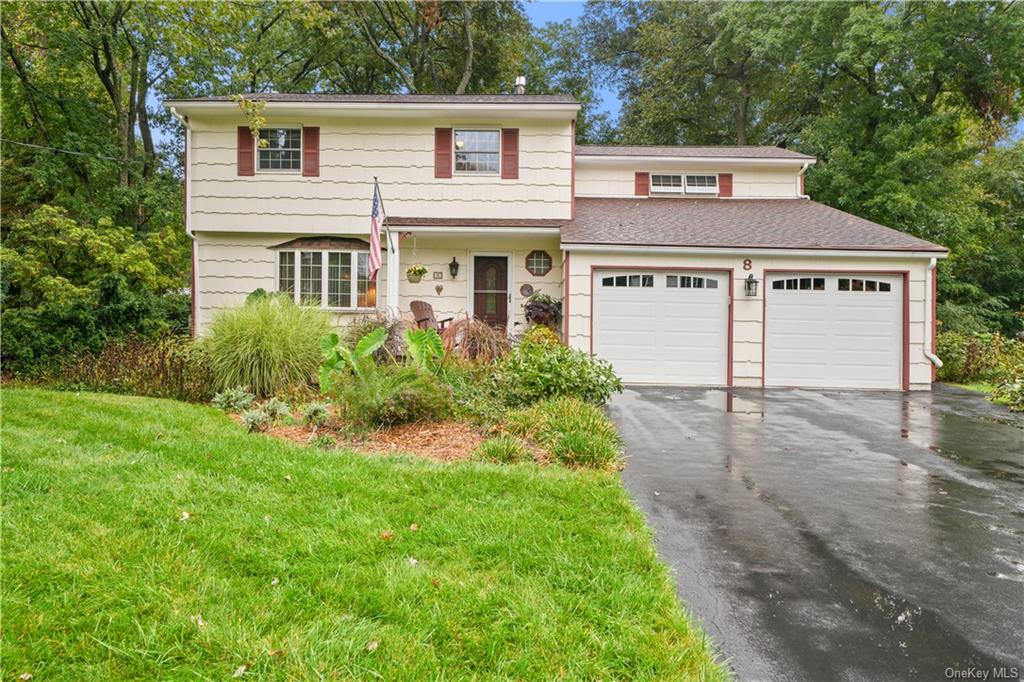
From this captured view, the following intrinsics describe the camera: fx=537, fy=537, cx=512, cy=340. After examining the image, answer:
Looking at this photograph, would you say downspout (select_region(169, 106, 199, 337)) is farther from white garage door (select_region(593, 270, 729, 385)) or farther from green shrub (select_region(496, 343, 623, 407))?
white garage door (select_region(593, 270, 729, 385))

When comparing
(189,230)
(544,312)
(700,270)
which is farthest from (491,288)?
(189,230)

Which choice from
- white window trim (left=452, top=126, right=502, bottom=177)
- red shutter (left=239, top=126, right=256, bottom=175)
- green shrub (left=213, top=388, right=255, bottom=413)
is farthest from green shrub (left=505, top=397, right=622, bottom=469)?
red shutter (left=239, top=126, right=256, bottom=175)

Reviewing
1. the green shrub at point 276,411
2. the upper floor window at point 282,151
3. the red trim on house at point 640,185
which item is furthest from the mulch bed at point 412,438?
the red trim on house at point 640,185

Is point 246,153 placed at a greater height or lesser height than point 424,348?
greater

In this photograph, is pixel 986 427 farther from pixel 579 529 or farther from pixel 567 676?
Answer: pixel 567 676

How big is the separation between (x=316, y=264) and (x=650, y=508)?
33.8ft

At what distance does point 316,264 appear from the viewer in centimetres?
1207

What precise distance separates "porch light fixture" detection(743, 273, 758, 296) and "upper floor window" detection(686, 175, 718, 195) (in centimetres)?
434

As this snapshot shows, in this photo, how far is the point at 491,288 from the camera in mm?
12352

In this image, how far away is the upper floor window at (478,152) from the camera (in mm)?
12008

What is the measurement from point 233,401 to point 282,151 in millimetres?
7638

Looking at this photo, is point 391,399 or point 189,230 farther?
point 189,230

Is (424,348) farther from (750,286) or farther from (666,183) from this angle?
(666,183)

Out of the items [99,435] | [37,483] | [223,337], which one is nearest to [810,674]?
[37,483]
